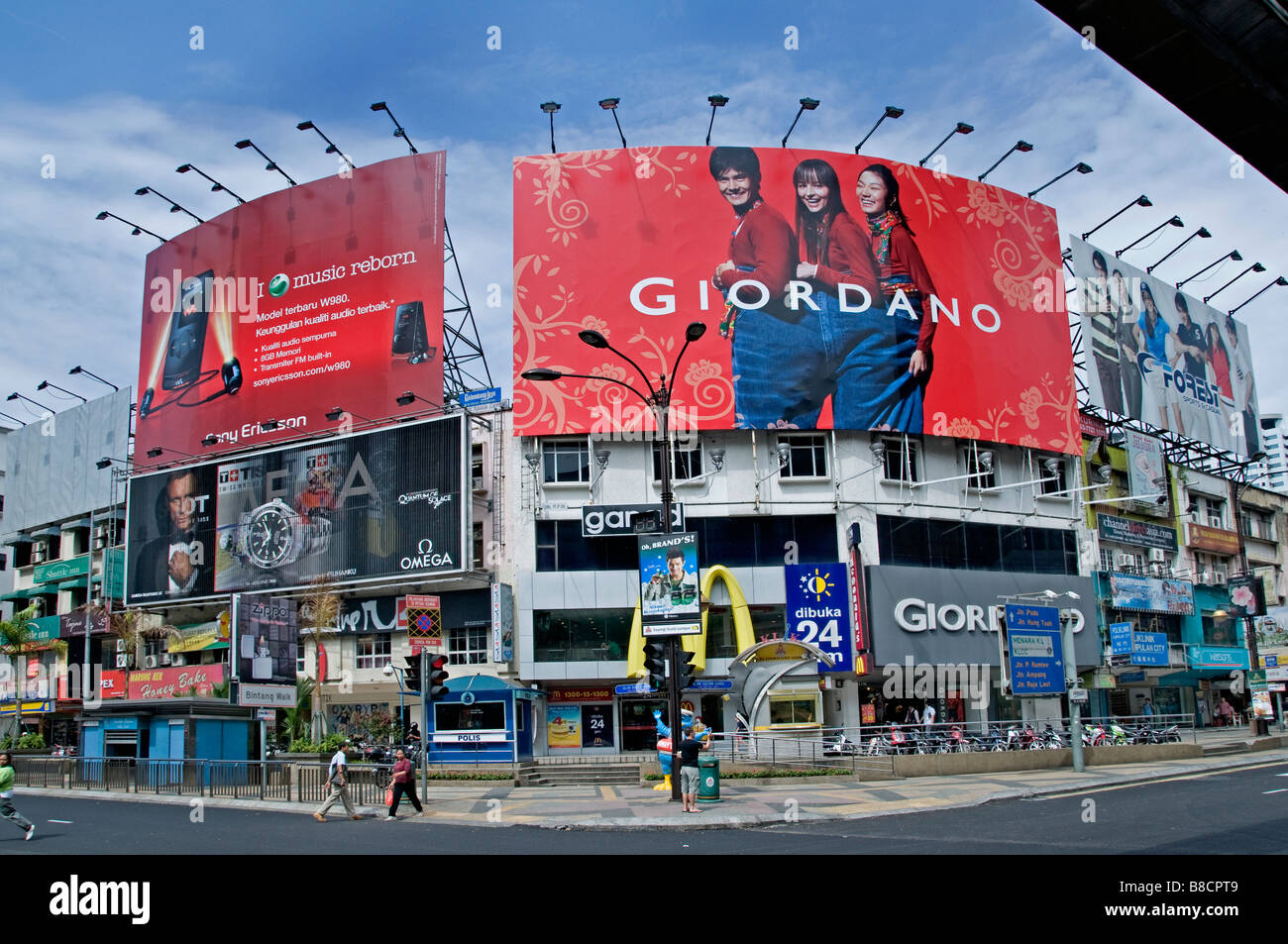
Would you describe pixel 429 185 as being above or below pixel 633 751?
above

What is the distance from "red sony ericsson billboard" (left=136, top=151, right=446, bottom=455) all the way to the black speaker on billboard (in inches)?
2.3

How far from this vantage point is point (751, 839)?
17.2m

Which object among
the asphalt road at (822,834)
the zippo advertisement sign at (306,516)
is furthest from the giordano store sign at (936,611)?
the asphalt road at (822,834)

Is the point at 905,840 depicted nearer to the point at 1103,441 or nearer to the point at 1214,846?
the point at 1214,846

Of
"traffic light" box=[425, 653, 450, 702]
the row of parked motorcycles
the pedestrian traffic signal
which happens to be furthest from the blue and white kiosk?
the pedestrian traffic signal

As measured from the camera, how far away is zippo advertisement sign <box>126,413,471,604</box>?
42.3 m

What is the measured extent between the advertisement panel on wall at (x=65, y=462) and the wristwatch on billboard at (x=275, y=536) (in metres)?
13.4

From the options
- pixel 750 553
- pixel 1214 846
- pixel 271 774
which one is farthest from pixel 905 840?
pixel 750 553

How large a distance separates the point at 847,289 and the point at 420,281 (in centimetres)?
1764

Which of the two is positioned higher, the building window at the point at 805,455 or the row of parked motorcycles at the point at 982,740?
the building window at the point at 805,455

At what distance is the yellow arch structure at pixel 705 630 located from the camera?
39.7 m

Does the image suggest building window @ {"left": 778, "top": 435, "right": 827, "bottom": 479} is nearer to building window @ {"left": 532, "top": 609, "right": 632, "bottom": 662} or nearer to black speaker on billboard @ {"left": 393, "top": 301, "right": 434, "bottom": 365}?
building window @ {"left": 532, "top": 609, "right": 632, "bottom": 662}

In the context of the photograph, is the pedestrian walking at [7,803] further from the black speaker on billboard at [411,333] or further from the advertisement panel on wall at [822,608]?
the black speaker on billboard at [411,333]

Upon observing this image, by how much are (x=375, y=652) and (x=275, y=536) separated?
664 centimetres
